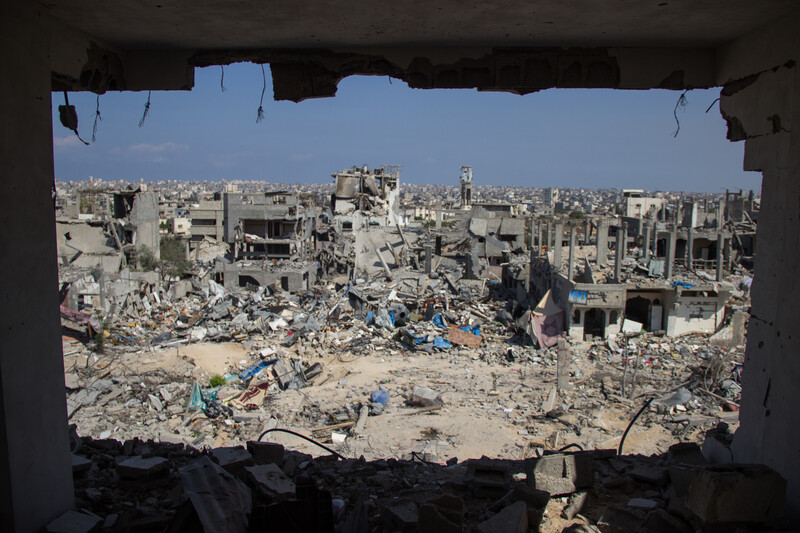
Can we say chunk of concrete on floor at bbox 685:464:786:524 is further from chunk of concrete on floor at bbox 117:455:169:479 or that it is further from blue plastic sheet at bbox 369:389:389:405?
blue plastic sheet at bbox 369:389:389:405

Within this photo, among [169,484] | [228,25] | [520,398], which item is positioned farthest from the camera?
[520,398]

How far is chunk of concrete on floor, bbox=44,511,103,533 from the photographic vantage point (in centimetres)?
280

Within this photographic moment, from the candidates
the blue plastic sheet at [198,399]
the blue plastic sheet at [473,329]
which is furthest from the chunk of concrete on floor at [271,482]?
the blue plastic sheet at [473,329]

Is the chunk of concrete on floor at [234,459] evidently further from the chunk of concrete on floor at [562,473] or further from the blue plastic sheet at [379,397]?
the blue plastic sheet at [379,397]

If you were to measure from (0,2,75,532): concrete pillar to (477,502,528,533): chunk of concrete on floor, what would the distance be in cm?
239

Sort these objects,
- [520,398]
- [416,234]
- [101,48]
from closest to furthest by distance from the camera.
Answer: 1. [101,48]
2. [520,398]
3. [416,234]

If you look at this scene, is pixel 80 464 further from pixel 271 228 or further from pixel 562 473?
pixel 271 228

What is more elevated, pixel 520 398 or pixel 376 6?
pixel 376 6

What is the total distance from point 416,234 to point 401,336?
16.3 metres

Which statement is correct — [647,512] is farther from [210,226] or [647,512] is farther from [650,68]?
[210,226]

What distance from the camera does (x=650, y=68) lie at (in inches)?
143

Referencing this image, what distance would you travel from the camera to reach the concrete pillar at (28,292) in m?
2.56

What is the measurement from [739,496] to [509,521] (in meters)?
1.20

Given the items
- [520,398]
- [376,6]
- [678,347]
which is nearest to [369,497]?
[376,6]
